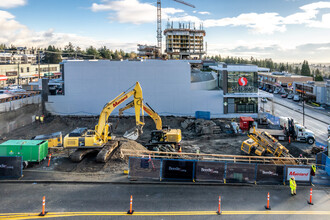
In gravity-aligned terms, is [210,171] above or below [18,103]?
below

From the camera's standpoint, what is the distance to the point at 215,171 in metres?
20.5

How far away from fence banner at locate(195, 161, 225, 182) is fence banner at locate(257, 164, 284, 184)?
2853mm

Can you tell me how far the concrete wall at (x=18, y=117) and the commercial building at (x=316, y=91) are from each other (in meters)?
63.8

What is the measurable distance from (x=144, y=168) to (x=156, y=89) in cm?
3145

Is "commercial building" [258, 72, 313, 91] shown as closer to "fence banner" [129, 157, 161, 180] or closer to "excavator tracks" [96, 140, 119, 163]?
"excavator tracks" [96, 140, 119, 163]

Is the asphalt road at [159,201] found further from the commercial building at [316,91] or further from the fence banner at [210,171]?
the commercial building at [316,91]

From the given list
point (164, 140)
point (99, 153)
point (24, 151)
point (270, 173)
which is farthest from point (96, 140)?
point (270, 173)

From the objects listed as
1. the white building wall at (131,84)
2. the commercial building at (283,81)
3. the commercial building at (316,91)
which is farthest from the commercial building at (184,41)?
the white building wall at (131,84)

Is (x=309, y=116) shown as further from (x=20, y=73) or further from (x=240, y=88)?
(x=20, y=73)

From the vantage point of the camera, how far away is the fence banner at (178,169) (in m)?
20.8

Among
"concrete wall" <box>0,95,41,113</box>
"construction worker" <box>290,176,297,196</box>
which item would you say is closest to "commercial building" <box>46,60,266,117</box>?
"concrete wall" <box>0,95,41,113</box>

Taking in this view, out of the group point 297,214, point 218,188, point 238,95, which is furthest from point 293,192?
point 238,95

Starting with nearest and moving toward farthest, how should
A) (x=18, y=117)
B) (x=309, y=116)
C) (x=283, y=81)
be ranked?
1. (x=18, y=117)
2. (x=309, y=116)
3. (x=283, y=81)

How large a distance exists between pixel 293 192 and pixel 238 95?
1281 inches
